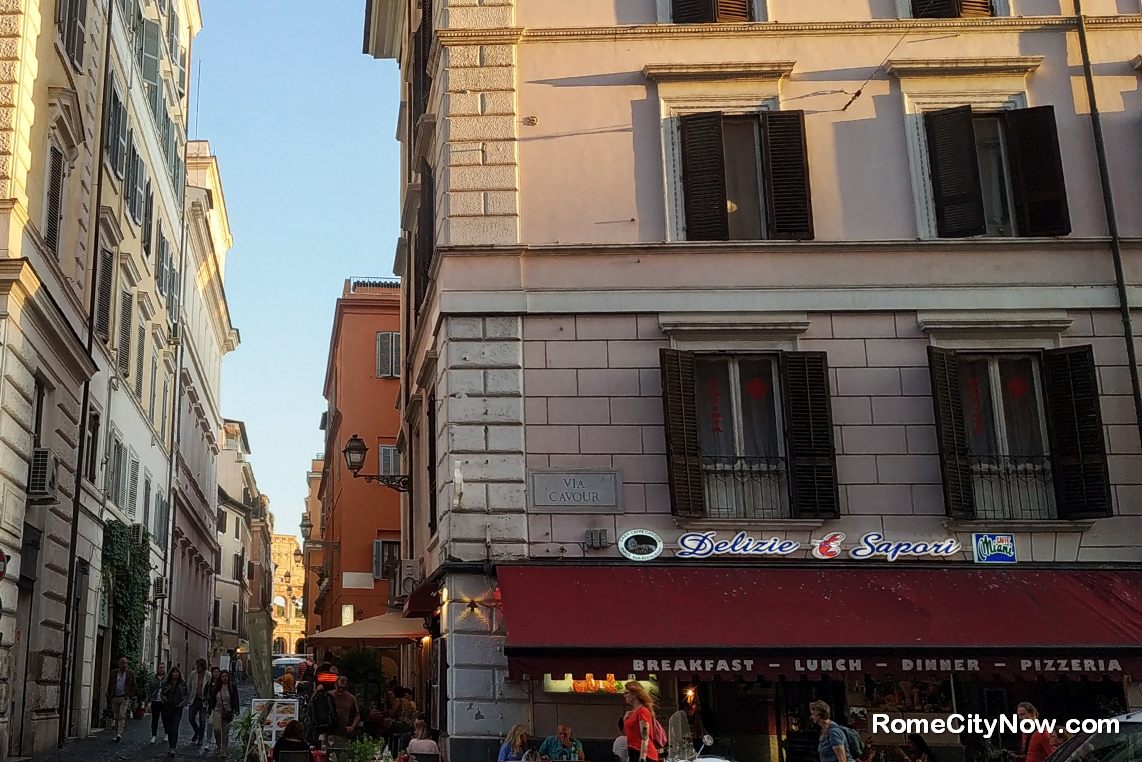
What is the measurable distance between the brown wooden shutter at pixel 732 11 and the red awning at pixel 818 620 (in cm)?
750

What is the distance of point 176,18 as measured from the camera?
3519 cm

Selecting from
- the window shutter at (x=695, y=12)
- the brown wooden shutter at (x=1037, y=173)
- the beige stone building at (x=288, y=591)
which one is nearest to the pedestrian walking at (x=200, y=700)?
the window shutter at (x=695, y=12)

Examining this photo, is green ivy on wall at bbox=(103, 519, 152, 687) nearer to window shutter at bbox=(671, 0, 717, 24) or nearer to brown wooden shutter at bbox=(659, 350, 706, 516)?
brown wooden shutter at bbox=(659, 350, 706, 516)

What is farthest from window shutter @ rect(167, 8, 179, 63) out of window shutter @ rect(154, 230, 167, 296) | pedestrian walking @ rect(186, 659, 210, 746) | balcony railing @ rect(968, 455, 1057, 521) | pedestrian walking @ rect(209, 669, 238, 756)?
balcony railing @ rect(968, 455, 1057, 521)

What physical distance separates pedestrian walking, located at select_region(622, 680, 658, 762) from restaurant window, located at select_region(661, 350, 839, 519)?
115 inches

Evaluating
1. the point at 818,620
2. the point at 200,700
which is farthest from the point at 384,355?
the point at 818,620

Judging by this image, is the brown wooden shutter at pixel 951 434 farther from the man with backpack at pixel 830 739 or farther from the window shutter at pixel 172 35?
the window shutter at pixel 172 35

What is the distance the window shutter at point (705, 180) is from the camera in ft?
54.5

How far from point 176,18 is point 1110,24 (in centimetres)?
2580

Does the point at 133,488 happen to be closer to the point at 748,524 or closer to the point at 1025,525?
the point at 748,524

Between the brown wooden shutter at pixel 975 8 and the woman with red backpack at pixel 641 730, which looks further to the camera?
the brown wooden shutter at pixel 975 8

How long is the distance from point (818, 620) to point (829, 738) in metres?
1.91

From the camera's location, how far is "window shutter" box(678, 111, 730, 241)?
16.6 m

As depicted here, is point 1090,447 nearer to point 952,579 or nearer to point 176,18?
point 952,579
